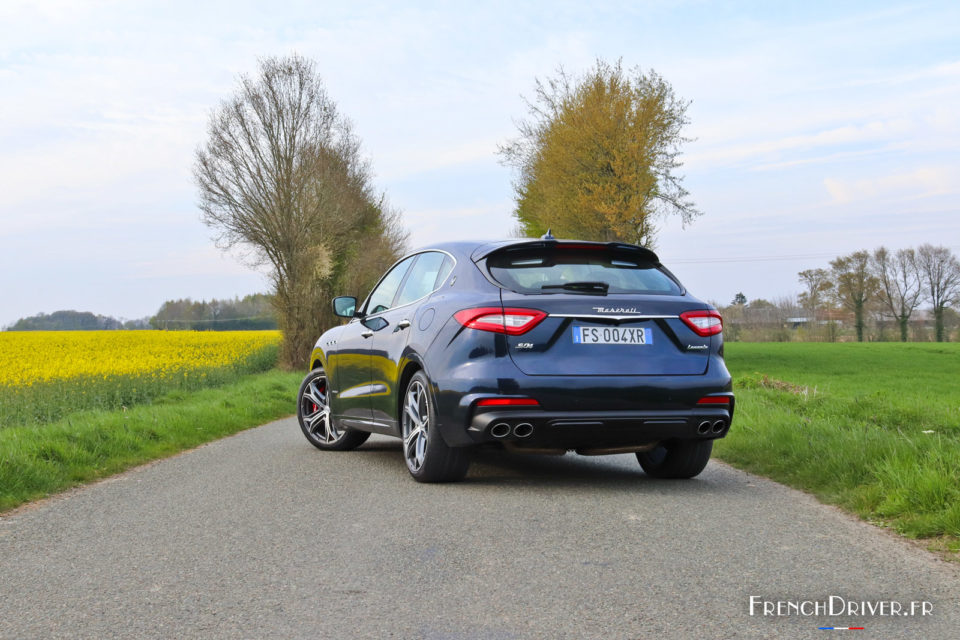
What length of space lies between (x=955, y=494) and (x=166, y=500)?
15.1ft

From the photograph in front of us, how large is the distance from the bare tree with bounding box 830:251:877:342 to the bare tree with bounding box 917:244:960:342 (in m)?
6.07

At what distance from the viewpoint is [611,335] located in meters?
5.67

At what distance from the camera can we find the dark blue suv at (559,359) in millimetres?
5551

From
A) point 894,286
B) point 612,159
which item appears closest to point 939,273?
point 894,286

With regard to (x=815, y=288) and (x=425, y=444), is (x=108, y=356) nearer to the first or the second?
(x=425, y=444)

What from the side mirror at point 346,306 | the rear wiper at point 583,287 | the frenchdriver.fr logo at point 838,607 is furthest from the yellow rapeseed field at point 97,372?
the frenchdriver.fr logo at point 838,607

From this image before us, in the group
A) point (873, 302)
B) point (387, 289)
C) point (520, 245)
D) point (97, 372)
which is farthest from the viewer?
point (873, 302)

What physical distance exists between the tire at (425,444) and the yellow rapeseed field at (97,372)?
710 centimetres

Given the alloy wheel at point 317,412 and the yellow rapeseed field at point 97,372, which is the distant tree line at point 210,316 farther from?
the alloy wheel at point 317,412

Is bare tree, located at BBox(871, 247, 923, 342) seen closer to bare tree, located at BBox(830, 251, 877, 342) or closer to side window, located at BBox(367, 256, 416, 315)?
bare tree, located at BBox(830, 251, 877, 342)

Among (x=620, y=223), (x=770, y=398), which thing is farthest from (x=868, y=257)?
(x=770, y=398)

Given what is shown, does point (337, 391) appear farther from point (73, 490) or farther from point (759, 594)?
point (759, 594)

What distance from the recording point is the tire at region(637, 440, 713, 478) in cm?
639

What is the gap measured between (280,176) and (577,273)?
26.0m
